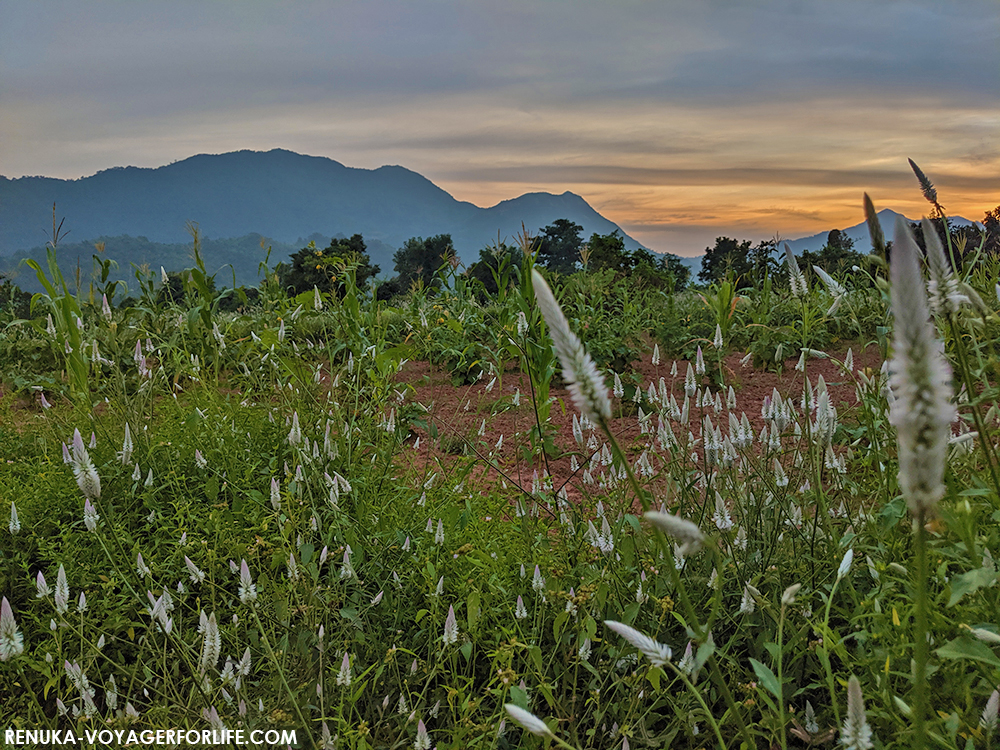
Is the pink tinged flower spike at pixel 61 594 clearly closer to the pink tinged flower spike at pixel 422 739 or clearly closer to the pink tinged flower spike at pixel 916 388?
the pink tinged flower spike at pixel 422 739

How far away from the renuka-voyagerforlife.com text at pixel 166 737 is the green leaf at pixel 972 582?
Answer: 154 centimetres

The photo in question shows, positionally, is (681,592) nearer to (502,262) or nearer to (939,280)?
(939,280)

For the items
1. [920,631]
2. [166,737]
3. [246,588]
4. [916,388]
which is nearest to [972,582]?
[920,631]

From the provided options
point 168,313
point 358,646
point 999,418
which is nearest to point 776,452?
point 999,418

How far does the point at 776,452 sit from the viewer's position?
2.41 m

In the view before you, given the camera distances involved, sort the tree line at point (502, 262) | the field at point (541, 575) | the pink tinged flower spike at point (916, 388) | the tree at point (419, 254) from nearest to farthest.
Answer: the pink tinged flower spike at point (916, 388), the field at point (541, 575), the tree line at point (502, 262), the tree at point (419, 254)

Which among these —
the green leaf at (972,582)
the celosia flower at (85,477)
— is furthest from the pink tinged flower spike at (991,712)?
the celosia flower at (85,477)

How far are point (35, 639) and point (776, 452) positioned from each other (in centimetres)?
309

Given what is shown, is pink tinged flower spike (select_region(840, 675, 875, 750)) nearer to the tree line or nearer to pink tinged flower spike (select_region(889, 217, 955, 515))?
pink tinged flower spike (select_region(889, 217, 955, 515))

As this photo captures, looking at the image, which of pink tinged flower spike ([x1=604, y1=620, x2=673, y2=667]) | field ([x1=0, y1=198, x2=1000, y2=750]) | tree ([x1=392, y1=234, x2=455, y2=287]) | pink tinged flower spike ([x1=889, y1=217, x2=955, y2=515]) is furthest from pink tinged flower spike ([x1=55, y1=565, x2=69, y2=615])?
tree ([x1=392, y1=234, x2=455, y2=287])

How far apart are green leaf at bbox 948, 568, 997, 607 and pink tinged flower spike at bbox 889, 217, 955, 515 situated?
2.73 feet

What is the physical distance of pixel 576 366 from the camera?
2.87 feet

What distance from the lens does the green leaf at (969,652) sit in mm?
1332

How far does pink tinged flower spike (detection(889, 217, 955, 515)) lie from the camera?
2.07ft
